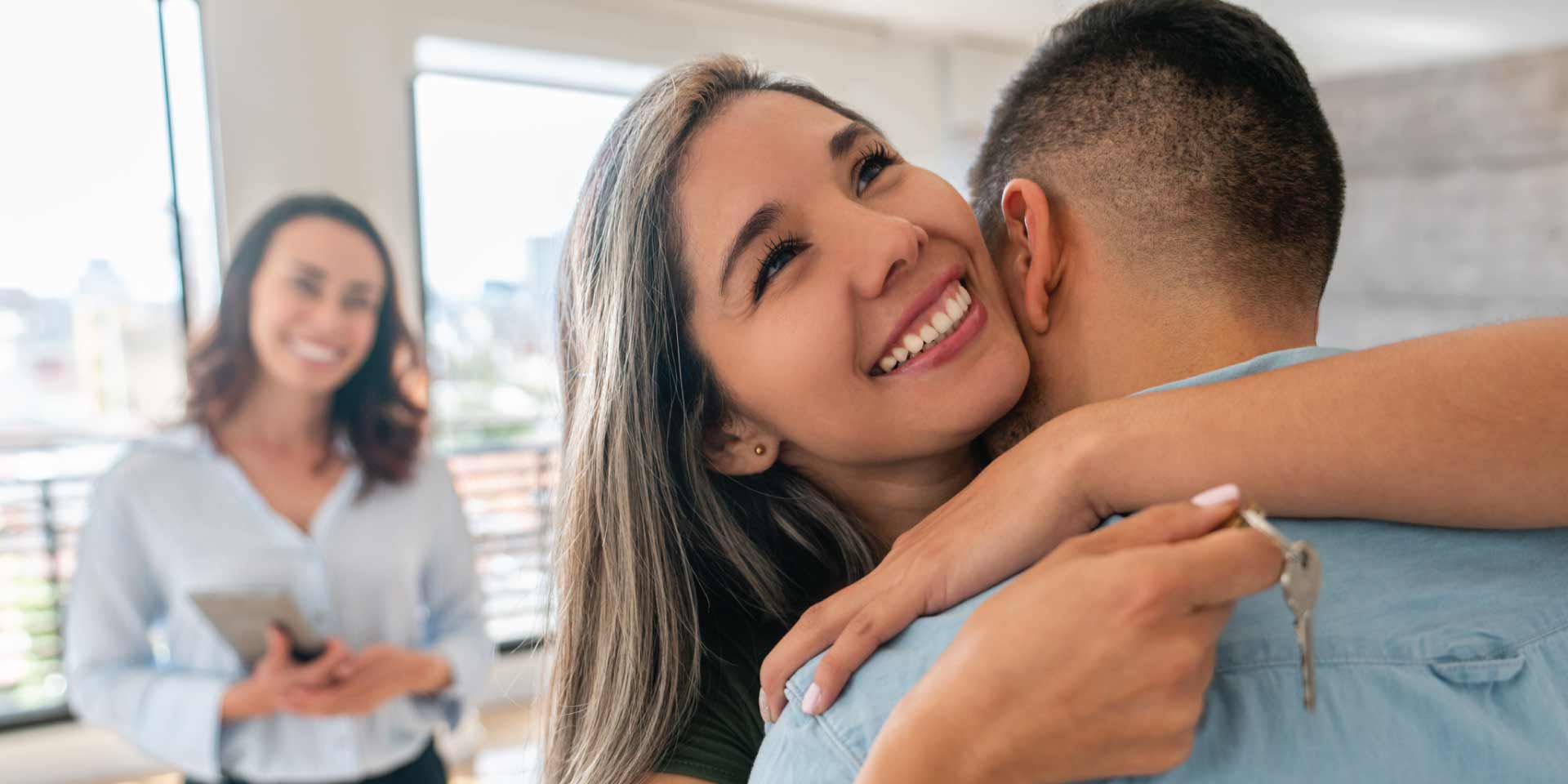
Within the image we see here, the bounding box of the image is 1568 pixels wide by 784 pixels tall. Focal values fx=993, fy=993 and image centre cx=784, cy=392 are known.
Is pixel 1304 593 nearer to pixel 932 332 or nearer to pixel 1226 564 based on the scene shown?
pixel 1226 564

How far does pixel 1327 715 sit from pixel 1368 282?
176 inches

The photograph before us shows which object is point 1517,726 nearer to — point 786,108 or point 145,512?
point 786,108

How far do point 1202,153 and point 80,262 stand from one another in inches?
141

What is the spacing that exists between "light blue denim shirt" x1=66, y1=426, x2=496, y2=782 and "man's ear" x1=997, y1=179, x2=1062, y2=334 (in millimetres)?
1804

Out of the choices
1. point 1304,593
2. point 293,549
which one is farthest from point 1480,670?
point 293,549

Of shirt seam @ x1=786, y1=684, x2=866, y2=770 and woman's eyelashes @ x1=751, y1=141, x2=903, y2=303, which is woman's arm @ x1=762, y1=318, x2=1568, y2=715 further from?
woman's eyelashes @ x1=751, y1=141, x2=903, y2=303

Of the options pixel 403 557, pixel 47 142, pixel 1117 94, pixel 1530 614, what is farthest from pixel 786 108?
pixel 47 142

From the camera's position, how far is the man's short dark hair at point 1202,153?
2.92 ft

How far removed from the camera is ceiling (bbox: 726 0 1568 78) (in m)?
3.90

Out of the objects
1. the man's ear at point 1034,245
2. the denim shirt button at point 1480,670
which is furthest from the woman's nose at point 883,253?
the denim shirt button at point 1480,670

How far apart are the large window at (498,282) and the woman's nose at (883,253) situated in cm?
310

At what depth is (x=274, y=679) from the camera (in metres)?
2.10

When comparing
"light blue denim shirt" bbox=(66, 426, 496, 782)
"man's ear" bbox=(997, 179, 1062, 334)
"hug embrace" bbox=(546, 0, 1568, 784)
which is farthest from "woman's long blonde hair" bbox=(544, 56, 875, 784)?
"light blue denim shirt" bbox=(66, 426, 496, 782)

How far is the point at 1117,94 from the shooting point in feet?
3.16
